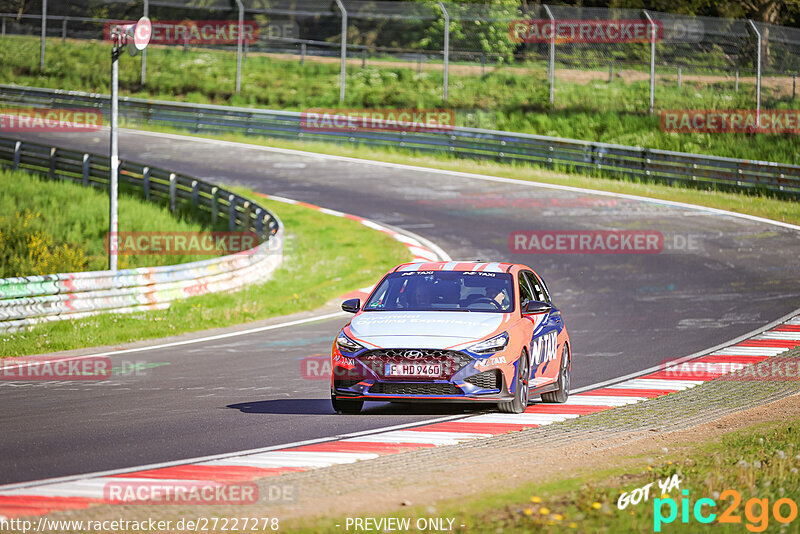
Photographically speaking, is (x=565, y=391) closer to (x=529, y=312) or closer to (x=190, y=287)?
(x=529, y=312)

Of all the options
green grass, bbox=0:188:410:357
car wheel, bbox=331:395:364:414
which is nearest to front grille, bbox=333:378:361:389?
car wheel, bbox=331:395:364:414

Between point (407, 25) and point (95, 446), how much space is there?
138 ft

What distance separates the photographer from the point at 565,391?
11.9 metres

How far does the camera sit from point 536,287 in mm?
12484

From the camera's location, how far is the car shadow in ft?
35.7

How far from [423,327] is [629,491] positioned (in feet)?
11.9

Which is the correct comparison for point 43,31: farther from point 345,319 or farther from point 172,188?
point 345,319

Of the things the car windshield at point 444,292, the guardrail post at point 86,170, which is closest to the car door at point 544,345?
the car windshield at point 444,292

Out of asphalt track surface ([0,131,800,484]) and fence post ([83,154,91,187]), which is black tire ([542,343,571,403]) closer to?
asphalt track surface ([0,131,800,484])

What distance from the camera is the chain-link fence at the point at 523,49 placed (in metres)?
33.8

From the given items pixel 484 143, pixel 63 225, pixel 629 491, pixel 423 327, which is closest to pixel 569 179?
pixel 484 143

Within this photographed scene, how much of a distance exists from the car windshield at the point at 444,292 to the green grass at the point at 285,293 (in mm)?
6395

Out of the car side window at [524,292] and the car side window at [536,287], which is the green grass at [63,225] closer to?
the car side window at [536,287]

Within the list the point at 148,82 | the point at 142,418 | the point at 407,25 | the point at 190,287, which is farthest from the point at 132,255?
the point at 407,25
